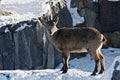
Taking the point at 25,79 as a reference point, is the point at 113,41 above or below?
below

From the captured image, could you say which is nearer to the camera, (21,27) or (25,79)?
(25,79)

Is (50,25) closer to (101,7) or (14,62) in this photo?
(14,62)

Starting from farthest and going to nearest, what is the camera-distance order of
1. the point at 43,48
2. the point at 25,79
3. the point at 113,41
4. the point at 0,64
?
the point at 113,41 < the point at 43,48 < the point at 0,64 < the point at 25,79

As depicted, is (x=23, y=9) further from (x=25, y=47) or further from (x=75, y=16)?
(x=25, y=47)

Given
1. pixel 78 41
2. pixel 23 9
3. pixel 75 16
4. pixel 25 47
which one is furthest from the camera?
pixel 75 16

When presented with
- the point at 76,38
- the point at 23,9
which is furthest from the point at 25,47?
the point at 76,38

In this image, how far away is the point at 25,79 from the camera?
36.2 ft

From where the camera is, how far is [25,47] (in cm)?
1891

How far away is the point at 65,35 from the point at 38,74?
1316 mm

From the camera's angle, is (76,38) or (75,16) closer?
(76,38)

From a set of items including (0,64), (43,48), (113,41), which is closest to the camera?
(0,64)

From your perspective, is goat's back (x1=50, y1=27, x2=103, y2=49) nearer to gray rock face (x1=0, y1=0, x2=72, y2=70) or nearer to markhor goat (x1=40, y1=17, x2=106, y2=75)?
markhor goat (x1=40, y1=17, x2=106, y2=75)

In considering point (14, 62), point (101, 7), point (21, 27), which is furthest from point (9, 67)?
point (101, 7)

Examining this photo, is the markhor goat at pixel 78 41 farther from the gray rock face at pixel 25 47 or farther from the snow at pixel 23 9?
the snow at pixel 23 9
